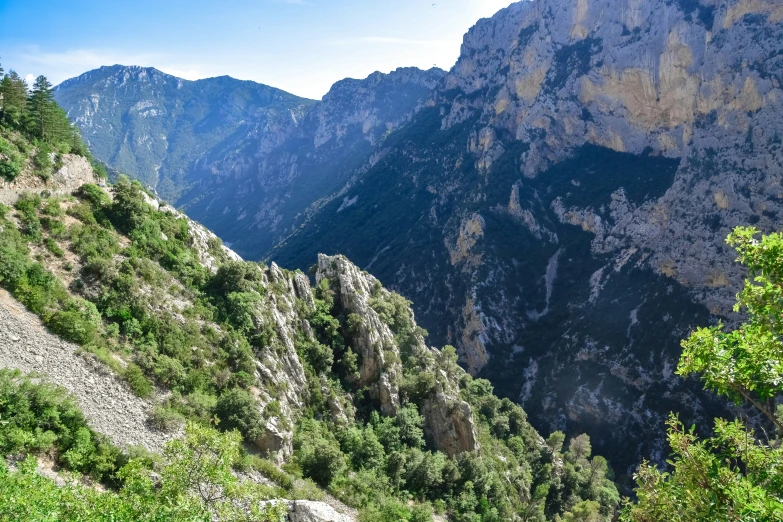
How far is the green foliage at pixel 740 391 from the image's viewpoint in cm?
694

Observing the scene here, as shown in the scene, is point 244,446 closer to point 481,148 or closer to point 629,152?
point 629,152

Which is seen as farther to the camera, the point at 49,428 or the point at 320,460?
the point at 320,460

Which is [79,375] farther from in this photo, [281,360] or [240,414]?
[281,360]

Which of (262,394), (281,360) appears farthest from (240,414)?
(281,360)

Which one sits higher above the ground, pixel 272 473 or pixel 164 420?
pixel 164 420

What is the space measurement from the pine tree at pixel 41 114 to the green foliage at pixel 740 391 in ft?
116

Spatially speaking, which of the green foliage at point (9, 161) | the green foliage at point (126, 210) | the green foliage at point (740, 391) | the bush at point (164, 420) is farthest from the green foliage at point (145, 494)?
the green foliage at point (9, 161)

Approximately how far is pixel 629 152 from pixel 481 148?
41.6 metres

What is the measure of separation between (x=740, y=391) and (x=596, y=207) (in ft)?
335

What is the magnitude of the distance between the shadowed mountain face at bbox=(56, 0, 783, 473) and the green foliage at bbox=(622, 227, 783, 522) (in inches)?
2638

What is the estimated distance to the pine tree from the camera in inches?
1080

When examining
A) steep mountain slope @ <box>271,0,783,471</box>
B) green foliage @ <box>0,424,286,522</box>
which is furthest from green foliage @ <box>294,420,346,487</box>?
steep mountain slope @ <box>271,0,783,471</box>

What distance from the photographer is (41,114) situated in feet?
90.5

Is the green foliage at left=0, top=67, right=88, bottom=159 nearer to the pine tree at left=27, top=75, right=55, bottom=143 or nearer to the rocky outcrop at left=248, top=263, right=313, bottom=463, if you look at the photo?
the pine tree at left=27, top=75, right=55, bottom=143
